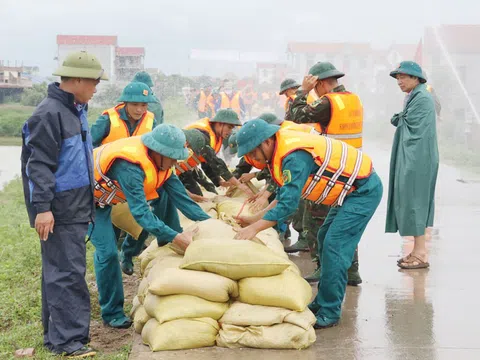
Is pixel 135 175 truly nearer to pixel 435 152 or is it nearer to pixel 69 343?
pixel 69 343

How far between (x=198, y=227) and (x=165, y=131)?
2.50 ft

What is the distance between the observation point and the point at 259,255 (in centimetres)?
453

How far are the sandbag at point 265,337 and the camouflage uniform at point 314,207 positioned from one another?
5.22 ft

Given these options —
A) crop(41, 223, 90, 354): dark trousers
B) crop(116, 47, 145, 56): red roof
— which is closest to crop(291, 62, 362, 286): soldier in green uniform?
crop(41, 223, 90, 354): dark trousers

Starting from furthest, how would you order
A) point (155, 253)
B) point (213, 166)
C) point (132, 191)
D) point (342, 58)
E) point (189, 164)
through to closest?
point (342, 58) < point (213, 166) < point (189, 164) < point (155, 253) < point (132, 191)

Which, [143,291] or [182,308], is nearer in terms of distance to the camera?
[182,308]

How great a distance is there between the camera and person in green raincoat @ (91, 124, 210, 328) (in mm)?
4742

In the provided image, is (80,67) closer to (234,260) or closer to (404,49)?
(234,260)

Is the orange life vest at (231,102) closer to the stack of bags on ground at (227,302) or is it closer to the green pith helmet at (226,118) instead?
the green pith helmet at (226,118)

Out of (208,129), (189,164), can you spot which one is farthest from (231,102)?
(189,164)

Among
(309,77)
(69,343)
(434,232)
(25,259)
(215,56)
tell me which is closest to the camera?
(69,343)

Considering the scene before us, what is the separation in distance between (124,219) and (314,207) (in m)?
1.50

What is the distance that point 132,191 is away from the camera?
4.74 m

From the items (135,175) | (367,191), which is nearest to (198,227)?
(135,175)
